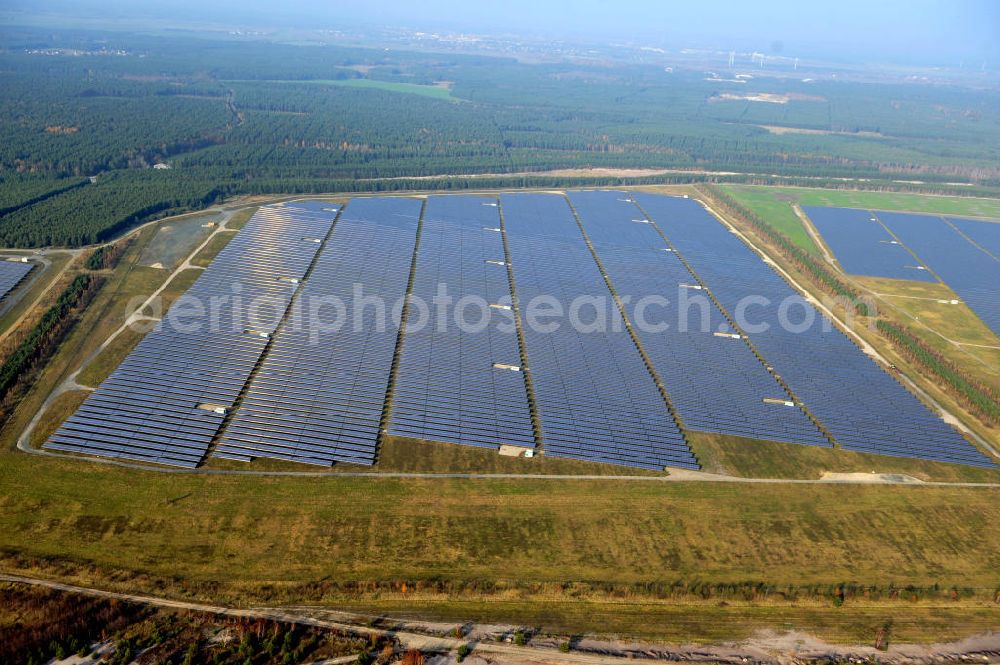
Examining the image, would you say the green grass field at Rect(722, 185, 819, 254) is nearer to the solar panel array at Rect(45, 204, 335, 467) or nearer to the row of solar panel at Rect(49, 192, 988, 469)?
the row of solar panel at Rect(49, 192, 988, 469)

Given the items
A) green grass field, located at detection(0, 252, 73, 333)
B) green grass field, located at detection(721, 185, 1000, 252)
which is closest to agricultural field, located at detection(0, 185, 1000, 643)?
green grass field, located at detection(0, 252, 73, 333)

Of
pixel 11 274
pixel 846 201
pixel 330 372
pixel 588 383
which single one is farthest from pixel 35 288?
pixel 846 201

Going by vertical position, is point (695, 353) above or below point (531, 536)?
above

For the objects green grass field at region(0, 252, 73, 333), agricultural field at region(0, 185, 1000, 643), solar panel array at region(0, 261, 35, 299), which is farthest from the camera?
solar panel array at region(0, 261, 35, 299)

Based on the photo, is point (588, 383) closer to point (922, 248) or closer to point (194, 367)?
point (194, 367)

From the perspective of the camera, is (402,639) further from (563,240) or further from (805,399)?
(563,240)

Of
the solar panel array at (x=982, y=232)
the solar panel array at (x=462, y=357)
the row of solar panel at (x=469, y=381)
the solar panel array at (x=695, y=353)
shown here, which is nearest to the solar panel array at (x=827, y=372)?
the row of solar panel at (x=469, y=381)
